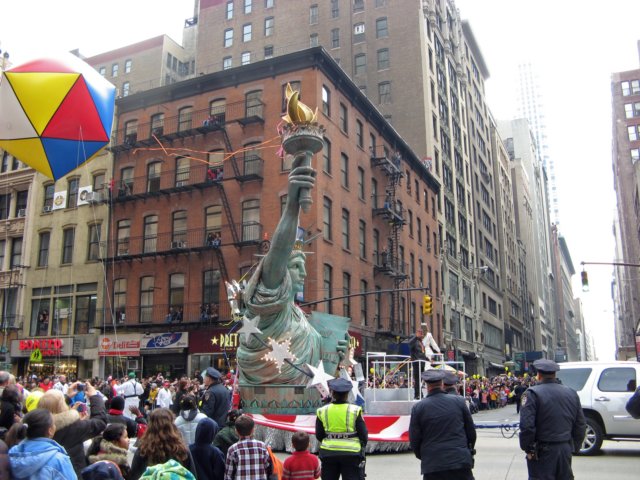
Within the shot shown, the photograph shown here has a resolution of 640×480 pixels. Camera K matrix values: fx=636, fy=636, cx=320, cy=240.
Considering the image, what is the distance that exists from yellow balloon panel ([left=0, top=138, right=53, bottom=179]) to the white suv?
12595 millimetres

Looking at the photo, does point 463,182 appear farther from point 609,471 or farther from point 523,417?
point 523,417

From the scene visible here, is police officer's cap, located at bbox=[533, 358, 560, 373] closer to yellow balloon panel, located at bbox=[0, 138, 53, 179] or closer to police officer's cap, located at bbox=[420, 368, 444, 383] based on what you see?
police officer's cap, located at bbox=[420, 368, 444, 383]

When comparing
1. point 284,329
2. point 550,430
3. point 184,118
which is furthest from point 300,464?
point 184,118

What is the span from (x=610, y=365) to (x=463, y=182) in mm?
52345

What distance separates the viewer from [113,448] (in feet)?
18.2

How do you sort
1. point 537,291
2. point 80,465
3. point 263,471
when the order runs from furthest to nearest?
point 537,291 < point 80,465 < point 263,471

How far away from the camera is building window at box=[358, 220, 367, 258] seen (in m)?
38.8

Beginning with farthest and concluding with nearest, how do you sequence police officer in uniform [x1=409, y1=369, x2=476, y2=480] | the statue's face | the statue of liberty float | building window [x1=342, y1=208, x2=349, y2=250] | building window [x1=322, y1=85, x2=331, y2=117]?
building window [x1=342, y1=208, x2=349, y2=250], building window [x1=322, y1=85, x2=331, y2=117], the statue's face, the statue of liberty float, police officer in uniform [x1=409, y1=369, x2=476, y2=480]

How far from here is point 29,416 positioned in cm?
524

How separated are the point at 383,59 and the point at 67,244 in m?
29.5

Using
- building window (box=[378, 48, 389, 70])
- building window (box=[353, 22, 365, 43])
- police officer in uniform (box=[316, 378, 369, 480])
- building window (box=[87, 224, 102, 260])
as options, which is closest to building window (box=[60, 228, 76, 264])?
building window (box=[87, 224, 102, 260])

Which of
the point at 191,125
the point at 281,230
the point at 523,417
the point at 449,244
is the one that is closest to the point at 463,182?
the point at 449,244

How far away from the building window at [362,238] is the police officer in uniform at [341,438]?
3129 centimetres

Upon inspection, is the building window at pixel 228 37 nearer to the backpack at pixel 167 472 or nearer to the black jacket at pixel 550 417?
the black jacket at pixel 550 417
